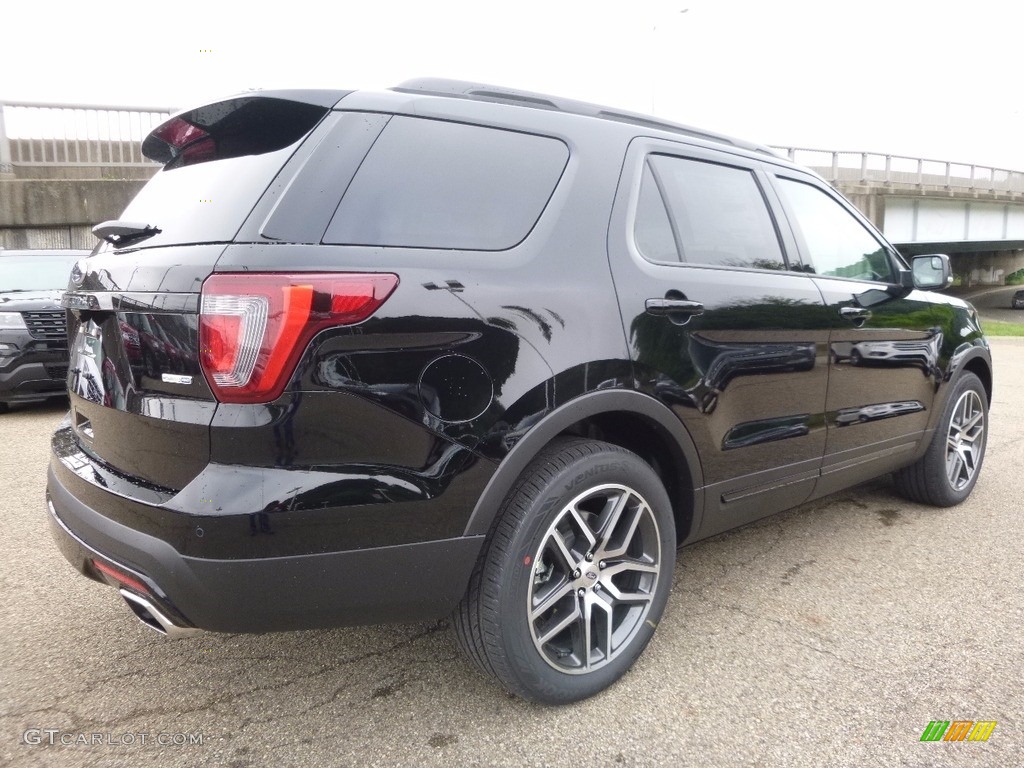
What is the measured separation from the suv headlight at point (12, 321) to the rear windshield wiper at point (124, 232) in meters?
5.06

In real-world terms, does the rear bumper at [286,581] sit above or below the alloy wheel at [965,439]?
above

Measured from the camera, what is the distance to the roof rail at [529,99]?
2.27 m

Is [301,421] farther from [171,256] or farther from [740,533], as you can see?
[740,533]

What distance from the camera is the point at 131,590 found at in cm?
193

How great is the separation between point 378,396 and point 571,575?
0.86 metres

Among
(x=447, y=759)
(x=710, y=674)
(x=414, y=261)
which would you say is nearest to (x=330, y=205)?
(x=414, y=261)

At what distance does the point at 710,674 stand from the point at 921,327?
2233 millimetres

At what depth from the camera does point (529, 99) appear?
2.48m

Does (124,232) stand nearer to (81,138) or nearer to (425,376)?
(425,376)

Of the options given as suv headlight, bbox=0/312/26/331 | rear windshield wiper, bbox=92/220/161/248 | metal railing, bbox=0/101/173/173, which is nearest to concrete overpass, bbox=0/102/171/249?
metal railing, bbox=0/101/173/173

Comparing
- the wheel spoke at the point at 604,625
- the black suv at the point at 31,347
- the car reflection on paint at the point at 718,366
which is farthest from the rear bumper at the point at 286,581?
the black suv at the point at 31,347

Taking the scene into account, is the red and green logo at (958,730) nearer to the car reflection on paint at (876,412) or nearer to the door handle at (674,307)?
the car reflection on paint at (876,412)

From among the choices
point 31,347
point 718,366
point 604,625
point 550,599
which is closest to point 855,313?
point 718,366

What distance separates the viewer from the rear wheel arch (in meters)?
2.02
